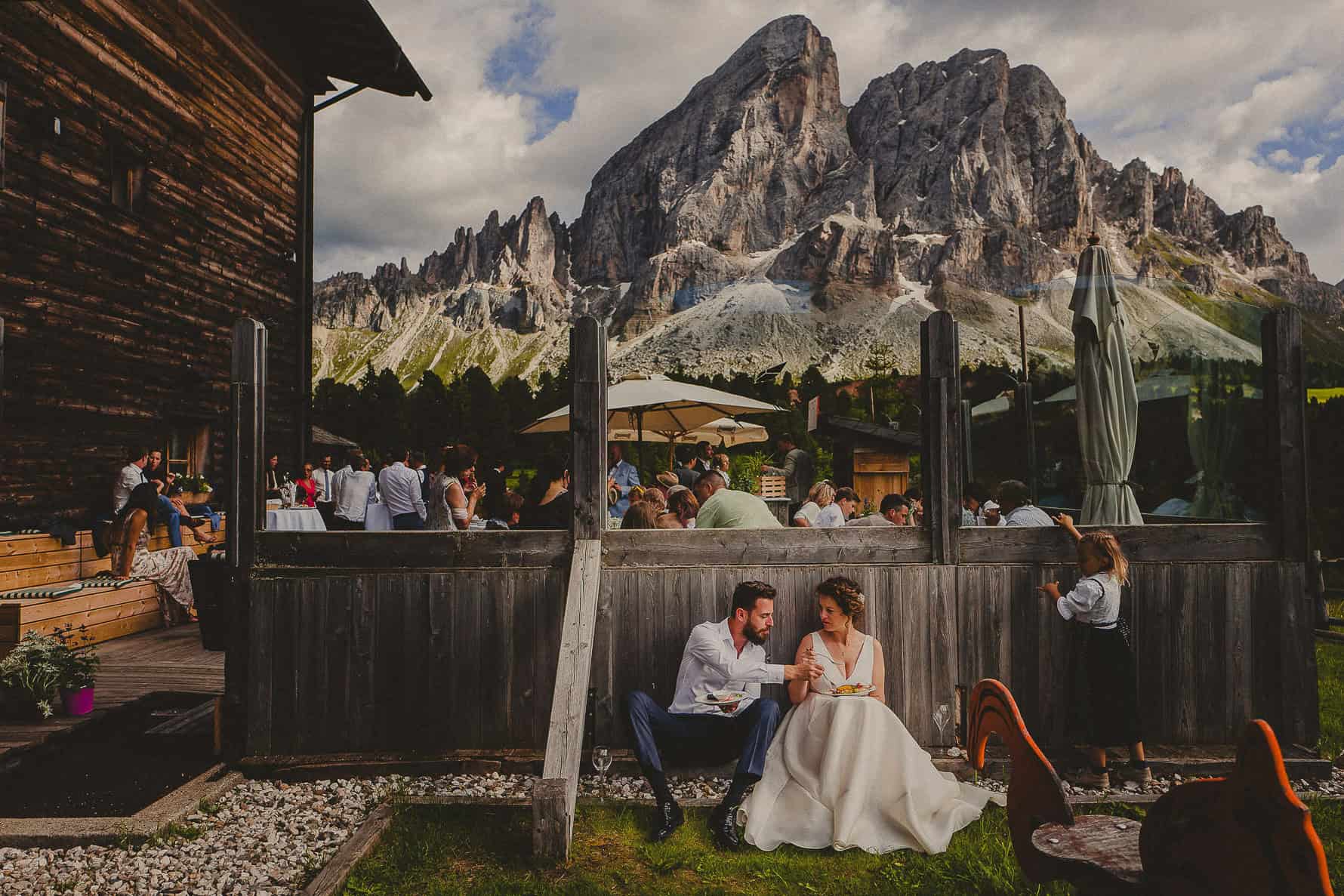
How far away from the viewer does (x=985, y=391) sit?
15.4 meters

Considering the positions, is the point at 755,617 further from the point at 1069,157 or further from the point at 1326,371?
the point at 1069,157

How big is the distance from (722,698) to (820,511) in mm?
3997

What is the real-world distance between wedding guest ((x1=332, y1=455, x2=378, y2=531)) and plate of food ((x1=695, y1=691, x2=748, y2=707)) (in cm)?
817

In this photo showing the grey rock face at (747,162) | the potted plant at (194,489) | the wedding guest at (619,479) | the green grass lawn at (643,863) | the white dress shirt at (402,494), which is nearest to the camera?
the green grass lawn at (643,863)

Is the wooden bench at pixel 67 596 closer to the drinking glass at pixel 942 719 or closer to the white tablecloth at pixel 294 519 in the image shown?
the white tablecloth at pixel 294 519

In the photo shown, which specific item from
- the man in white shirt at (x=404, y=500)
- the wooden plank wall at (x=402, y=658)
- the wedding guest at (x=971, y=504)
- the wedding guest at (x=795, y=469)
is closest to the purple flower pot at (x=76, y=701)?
the wooden plank wall at (x=402, y=658)

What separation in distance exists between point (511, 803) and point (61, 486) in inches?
337

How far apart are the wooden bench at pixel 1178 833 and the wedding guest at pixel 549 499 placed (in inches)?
164

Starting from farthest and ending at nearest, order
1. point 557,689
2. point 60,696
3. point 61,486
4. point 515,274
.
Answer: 1. point 515,274
2. point 61,486
3. point 60,696
4. point 557,689

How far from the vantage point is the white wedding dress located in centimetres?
390

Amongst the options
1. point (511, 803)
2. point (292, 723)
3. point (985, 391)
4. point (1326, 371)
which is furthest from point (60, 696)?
point (1326, 371)

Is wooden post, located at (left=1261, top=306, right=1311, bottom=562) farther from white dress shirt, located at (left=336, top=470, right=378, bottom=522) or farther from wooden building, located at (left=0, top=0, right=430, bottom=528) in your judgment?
wooden building, located at (left=0, top=0, right=430, bottom=528)

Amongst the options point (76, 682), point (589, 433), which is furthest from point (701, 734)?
point (76, 682)

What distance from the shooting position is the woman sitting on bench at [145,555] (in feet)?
27.8
